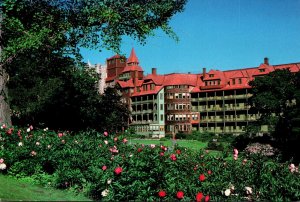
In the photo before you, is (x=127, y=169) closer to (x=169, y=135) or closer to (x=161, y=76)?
(x=169, y=135)

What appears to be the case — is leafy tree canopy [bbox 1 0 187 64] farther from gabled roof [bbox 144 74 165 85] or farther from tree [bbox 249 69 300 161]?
gabled roof [bbox 144 74 165 85]

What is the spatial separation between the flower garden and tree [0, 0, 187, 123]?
6427 millimetres

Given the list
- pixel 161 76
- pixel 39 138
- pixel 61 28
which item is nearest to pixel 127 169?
pixel 39 138

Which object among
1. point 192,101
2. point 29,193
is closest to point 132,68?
point 192,101

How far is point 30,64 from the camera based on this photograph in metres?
34.2

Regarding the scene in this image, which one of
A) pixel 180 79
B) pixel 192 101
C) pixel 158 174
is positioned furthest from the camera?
pixel 192 101

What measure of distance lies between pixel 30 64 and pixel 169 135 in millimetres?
59463

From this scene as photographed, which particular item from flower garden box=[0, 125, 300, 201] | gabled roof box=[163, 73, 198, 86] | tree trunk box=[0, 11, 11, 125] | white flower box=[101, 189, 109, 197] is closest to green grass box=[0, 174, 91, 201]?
flower garden box=[0, 125, 300, 201]

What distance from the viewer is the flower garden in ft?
27.3

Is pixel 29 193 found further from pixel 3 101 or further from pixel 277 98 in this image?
pixel 277 98

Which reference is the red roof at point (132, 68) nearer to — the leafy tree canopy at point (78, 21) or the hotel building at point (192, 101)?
the hotel building at point (192, 101)

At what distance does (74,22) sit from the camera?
744 inches

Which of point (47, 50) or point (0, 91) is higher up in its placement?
point (47, 50)

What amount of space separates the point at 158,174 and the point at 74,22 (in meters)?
12.0
